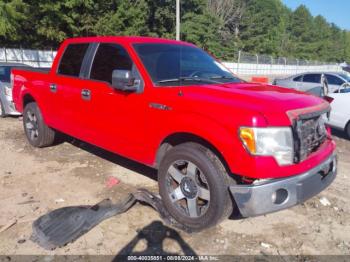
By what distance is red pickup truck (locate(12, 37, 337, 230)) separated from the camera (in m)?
3.09

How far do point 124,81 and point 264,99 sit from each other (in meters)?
1.47

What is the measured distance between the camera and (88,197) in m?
4.36

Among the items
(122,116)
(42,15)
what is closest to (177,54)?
(122,116)

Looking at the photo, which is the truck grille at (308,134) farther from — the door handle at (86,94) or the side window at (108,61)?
the door handle at (86,94)

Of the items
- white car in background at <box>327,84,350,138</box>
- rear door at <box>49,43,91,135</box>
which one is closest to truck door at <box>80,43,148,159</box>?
rear door at <box>49,43,91,135</box>

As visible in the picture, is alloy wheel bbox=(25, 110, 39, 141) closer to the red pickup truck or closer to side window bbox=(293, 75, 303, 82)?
the red pickup truck

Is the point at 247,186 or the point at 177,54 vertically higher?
the point at 177,54

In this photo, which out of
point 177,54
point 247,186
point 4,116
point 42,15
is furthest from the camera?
point 42,15

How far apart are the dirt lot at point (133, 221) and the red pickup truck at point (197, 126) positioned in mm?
310

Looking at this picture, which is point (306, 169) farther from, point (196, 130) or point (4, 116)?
point (4, 116)

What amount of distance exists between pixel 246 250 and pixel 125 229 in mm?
1212

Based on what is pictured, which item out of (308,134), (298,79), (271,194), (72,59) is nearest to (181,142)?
(271,194)

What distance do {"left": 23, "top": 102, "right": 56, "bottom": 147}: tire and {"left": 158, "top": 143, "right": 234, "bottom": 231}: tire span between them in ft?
10.2

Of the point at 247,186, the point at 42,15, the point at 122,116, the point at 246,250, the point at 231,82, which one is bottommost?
the point at 246,250
